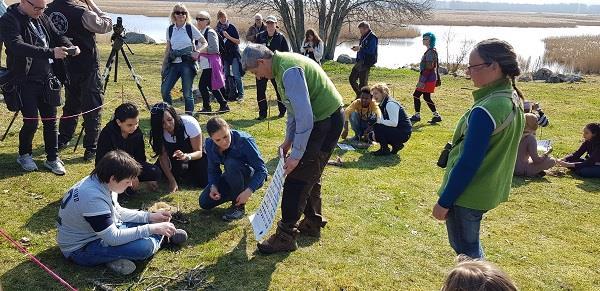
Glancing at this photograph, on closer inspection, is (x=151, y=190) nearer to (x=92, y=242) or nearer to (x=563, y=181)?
(x=92, y=242)

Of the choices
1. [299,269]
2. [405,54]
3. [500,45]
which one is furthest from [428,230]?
[405,54]

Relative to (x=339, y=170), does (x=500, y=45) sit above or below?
above

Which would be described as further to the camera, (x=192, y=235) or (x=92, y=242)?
(x=192, y=235)

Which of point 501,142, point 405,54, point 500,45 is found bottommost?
point 405,54

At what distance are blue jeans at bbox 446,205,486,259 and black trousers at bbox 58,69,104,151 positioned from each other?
4738mm

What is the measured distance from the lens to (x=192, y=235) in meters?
4.45

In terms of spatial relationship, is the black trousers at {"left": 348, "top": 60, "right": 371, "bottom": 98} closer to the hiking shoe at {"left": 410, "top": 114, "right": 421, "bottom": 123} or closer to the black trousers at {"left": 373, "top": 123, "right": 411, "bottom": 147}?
the hiking shoe at {"left": 410, "top": 114, "right": 421, "bottom": 123}

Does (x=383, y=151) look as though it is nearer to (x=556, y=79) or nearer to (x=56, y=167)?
(x=56, y=167)

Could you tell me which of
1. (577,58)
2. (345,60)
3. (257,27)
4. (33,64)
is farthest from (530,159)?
(577,58)

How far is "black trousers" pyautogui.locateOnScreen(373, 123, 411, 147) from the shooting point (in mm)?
7484

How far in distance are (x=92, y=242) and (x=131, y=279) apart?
1.34 feet

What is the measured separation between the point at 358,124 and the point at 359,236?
140 inches

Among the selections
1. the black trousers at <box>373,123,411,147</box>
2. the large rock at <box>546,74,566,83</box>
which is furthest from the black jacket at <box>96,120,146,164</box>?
the large rock at <box>546,74,566,83</box>

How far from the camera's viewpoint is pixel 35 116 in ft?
17.6
